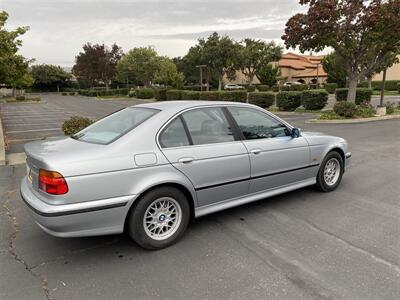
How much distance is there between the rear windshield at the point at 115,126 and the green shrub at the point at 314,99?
15300mm

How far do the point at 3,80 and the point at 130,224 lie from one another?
13.2m

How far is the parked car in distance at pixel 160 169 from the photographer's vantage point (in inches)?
121

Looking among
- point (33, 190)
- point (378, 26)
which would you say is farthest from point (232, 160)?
point (378, 26)

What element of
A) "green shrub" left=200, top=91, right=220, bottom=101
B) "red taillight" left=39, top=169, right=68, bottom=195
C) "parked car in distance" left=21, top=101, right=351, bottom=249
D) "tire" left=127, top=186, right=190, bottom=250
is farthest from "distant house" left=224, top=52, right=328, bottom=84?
"red taillight" left=39, top=169, right=68, bottom=195

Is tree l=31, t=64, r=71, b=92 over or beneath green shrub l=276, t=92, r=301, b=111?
over

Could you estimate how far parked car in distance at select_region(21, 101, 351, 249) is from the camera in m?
3.06

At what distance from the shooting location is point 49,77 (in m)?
75.4

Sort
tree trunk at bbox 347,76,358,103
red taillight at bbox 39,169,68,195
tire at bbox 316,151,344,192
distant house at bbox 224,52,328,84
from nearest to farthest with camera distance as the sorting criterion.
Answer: red taillight at bbox 39,169,68,195 < tire at bbox 316,151,344,192 < tree trunk at bbox 347,76,358,103 < distant house at bbox 224,52,328,84

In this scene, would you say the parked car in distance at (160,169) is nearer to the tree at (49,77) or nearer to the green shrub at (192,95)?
the green shrub at (192,95)

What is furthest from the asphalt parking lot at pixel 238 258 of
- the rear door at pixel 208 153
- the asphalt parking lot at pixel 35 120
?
the asphalt parking lot at pixel 35 120

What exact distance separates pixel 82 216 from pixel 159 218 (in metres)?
0.78

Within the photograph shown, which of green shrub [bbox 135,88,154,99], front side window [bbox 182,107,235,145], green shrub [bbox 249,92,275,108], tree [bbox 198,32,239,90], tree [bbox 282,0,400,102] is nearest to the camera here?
front side window [bbox 182,107,235,145]

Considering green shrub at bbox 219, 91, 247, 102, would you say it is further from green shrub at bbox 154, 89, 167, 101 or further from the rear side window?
the rear side window

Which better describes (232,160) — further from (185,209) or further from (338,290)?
(338,290)
